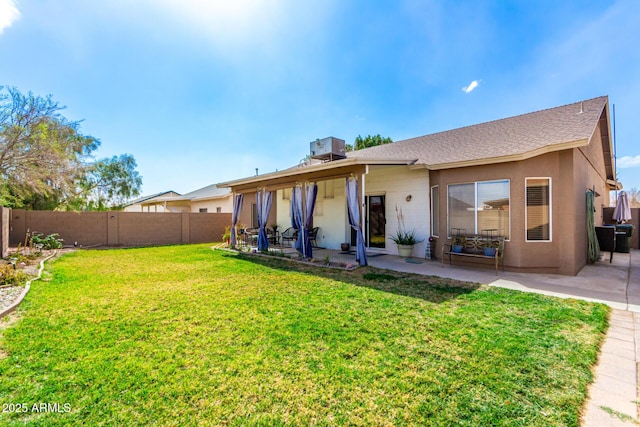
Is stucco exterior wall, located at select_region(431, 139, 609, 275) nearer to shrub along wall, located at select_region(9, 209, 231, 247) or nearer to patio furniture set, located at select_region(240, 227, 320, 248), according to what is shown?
patio furniture set, located at select_region(240, 227, 320, 248)

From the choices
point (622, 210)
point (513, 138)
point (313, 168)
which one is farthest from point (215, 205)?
point (622, 210)

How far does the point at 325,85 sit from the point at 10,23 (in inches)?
401

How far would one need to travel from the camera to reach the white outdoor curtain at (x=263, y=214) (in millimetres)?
10758

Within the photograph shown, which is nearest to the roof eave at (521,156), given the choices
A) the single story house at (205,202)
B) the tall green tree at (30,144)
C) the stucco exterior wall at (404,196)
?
the stucco exterior wall at (404,196)

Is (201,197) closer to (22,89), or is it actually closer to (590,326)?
(22,89)

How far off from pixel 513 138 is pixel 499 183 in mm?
1923

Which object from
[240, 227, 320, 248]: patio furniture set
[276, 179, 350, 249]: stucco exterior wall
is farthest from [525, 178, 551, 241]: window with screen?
[240, 227, 320, 248]: patio furniture set

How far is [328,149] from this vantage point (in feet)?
35.0

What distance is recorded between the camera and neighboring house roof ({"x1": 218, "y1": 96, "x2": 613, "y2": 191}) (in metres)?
6.98

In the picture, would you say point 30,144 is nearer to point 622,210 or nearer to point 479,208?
point 479,208

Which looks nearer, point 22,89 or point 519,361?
point 519,361

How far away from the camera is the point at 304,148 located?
783 inches

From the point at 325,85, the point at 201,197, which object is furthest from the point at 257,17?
the point at 201,197

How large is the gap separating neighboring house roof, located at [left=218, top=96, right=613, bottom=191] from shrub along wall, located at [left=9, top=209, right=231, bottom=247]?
20.9ft
